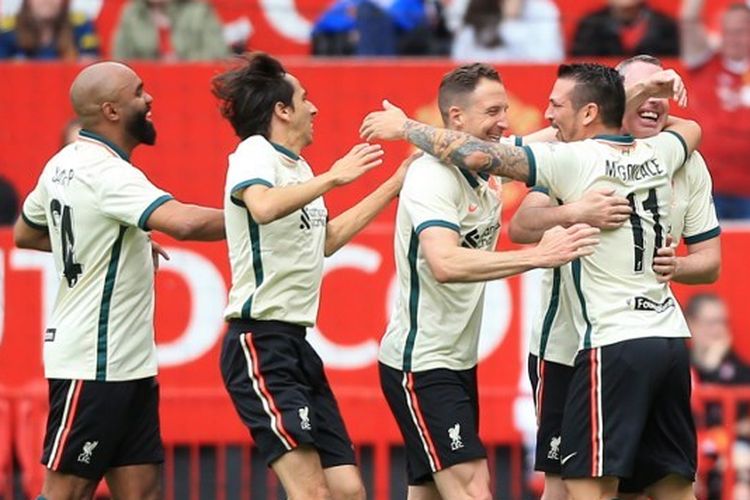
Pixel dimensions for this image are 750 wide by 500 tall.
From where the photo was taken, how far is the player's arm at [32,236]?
29.5ft

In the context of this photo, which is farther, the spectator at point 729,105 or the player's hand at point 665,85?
the spectator at point 729,105

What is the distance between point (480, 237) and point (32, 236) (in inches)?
86.6

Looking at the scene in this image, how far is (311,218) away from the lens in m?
8.48

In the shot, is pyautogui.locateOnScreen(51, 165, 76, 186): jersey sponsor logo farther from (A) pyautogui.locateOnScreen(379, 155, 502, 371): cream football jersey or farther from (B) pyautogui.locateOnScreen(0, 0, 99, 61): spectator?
(B) pyautogui.locateOnScreen(0, 0, 99, 61): spectator

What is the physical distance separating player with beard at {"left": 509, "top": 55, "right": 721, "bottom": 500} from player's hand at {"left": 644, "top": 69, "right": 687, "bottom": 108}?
3.8 inches

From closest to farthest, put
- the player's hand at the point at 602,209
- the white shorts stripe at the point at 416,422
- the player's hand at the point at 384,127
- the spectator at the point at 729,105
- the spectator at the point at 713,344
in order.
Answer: the player's hand at the point at 602,209, the player's hand at the point at 384,127, the white shorts stripe at the point at 416,422, the spectator at the point at 713,344, the spectator at the point at 729,105

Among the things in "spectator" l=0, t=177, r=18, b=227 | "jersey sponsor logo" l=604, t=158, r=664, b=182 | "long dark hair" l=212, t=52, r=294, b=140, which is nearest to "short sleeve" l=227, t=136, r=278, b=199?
"long dark hair" l=212, t=52, r=294, b=140

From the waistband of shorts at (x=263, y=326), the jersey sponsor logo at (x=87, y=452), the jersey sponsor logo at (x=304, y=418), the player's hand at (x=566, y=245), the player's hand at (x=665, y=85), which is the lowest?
the jersey sponsor logo at (x=87, y=452)

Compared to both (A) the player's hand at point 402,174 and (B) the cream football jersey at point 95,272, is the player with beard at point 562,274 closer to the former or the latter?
(A) the player's hand at point 402,174

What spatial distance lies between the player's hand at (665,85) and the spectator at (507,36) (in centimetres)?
526

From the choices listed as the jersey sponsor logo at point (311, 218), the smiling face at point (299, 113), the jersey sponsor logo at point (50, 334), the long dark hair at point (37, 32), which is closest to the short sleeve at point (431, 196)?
the jersey sponsor logo at point (311, 218)

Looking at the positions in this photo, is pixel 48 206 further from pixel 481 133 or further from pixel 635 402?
pixel 635 402

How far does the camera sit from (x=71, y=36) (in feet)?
45.0

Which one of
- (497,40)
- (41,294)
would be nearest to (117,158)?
(41,294)
